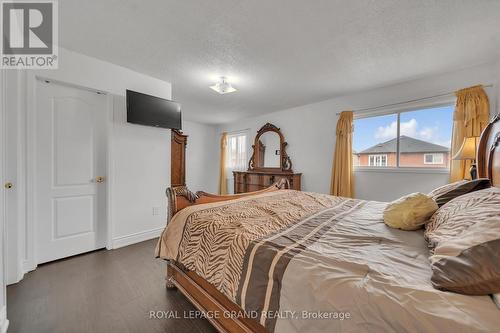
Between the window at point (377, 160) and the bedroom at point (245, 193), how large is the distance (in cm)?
3

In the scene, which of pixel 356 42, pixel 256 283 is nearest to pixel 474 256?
pixel 256 283

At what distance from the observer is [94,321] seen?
4.61ft

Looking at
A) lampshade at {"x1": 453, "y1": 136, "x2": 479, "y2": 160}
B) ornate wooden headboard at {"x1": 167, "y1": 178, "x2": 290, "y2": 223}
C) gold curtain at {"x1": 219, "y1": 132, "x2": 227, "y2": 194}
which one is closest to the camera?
ornate wooden headboard at {"x1": 167, "y1": 178, "x2": 290, "y2": 223}

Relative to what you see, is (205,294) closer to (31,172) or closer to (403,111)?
(31,172)

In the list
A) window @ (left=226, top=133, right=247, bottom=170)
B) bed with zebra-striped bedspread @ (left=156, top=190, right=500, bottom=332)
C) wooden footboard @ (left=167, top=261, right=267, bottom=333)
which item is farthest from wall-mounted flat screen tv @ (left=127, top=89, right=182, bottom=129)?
window @ (left=226, top=133, right=247, bottom=170)

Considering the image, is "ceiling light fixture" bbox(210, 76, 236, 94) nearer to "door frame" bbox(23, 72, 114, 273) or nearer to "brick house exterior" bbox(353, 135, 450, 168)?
"door frame" bbox(23, 72, 114, 273)

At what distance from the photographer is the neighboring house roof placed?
2835 mm

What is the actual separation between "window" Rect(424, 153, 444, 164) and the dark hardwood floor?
3391 mm

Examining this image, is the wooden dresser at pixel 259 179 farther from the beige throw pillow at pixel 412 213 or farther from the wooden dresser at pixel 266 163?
the beige throw pillow at pixel 412 213

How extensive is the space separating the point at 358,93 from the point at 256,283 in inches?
139

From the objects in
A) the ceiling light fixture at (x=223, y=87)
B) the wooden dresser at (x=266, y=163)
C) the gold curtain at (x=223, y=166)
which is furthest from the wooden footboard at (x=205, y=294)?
the gold curtain at (x=223, y=166)

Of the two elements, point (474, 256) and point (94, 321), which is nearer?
point (474, 256)

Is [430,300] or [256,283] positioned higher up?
[430,300]

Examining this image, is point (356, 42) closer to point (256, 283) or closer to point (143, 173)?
point (256, 283)
